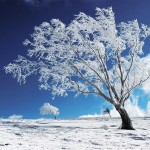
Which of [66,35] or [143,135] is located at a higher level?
[66,35]

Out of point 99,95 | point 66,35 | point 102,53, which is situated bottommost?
point 99,95

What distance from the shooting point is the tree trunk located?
2175 cm

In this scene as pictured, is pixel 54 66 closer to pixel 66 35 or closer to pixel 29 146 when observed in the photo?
pixel 66 35

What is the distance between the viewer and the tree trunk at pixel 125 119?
71.4 ft

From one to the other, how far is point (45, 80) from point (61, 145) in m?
10.5

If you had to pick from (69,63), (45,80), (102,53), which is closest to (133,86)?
(102,53)

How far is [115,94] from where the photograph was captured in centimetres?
2286

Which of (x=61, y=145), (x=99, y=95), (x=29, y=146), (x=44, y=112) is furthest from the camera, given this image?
(x=44, y=112)

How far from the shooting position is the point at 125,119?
2228 cm

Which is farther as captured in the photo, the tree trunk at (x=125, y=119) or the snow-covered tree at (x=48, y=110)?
the snow-covered tree at (x=48, y=110)

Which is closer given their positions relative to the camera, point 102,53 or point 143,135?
point 143,135

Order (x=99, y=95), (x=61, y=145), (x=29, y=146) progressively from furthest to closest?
1. (x=99, y=95)
2. (x=61, y=145)
3. (x=29, y=146)

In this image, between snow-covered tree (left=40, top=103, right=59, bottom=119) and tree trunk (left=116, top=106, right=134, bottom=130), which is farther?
snow-covered tree (left=40, top=103, right=59, bottom=119)

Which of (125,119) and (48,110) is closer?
(125,119)
